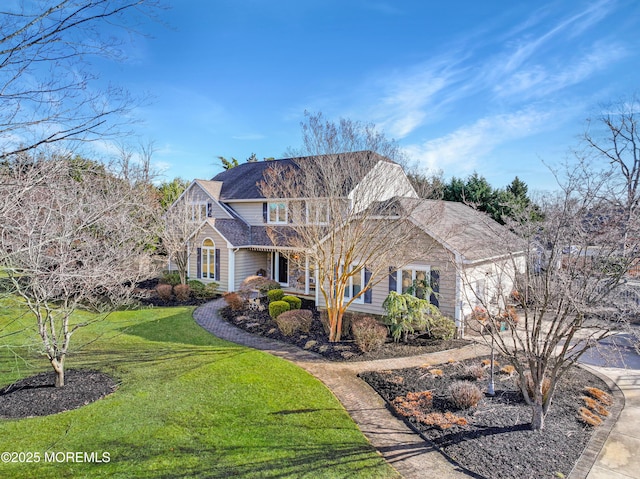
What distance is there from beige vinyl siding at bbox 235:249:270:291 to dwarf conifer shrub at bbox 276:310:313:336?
30.5 feet

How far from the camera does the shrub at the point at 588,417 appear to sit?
8.23 meters

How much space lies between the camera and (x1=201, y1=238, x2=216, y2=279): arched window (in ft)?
81.3

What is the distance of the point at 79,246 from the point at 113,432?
21.0 ft

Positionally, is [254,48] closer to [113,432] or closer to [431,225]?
[431,225]

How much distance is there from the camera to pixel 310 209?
14461mm

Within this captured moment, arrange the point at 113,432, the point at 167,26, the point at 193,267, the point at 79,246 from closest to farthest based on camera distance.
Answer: the point at 167,26
the point at 113,432
the point at 79,246
the point at 193,267

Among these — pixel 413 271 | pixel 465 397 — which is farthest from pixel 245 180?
pixel 465 397

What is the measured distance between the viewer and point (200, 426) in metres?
7.80

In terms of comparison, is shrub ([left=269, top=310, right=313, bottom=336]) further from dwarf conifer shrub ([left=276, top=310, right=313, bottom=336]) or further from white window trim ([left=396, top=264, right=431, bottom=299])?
white window trim ([left=396, top=264, right=431, bottom=299])

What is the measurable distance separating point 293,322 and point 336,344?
7.45ft

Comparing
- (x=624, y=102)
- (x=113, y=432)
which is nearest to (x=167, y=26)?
(x=113, y=432)

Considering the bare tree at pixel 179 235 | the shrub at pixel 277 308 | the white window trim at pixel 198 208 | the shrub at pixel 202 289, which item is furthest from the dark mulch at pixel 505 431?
the white window trim at pixel 198 208

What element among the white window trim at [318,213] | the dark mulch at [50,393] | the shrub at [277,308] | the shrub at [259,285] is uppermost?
the white window trim at [318,213]

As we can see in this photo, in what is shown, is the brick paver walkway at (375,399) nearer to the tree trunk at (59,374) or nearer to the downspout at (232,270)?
the tree trunk at (59,374)
